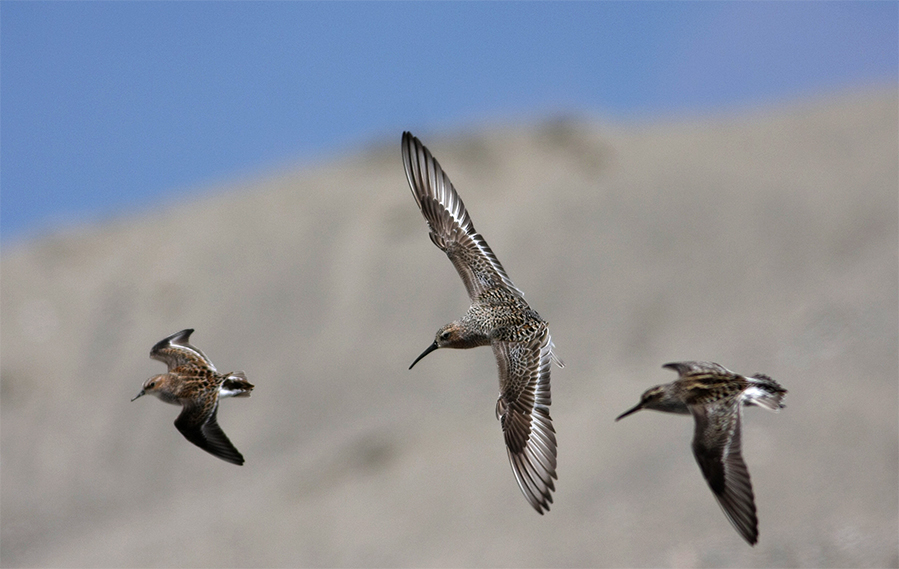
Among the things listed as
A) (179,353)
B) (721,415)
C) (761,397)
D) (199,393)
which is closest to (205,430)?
(199,393)

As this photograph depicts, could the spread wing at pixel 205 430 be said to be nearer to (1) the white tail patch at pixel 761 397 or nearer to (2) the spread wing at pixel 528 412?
(2) the spread wing at pixel 528 412

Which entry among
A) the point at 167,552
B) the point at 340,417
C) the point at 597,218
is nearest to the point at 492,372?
the point at 340,417

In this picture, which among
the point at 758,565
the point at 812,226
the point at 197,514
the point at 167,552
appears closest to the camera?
the point at 758,565

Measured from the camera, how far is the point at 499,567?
22500mm

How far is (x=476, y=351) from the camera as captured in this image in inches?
1254

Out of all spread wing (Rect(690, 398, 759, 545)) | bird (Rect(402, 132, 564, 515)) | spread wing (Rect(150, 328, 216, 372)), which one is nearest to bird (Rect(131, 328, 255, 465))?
spread wing (Rect(150, 328, 216, 372))

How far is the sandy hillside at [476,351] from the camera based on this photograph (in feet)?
74.8

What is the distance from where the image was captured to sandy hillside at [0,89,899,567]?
22.8m

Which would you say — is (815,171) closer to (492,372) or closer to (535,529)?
(492,372)

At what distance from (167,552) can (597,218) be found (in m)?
17.5

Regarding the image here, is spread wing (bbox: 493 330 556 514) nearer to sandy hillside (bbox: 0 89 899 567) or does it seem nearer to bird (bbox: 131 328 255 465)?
bird (bbox: 131 328 255 465)

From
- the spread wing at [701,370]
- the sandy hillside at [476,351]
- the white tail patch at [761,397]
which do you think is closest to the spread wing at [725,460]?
the white tail patch at [761,397]

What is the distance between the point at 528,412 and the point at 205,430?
115 inches

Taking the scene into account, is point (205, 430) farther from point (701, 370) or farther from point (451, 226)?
point (701, 370)
